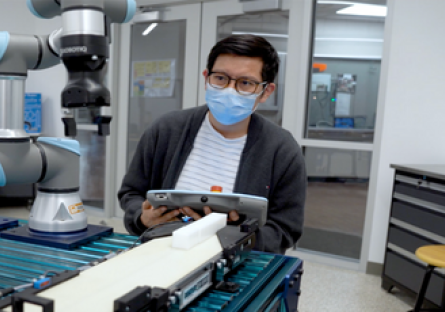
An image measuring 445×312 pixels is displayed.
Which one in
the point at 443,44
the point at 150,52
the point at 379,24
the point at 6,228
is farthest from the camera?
the point at 150,52

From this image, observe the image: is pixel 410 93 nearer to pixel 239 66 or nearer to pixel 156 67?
pixel 239 66

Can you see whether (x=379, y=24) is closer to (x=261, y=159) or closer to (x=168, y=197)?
(x=261, y=159)

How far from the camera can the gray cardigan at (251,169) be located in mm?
1213

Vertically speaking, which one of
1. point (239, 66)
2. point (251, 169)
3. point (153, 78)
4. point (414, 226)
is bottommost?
point (414, 226)

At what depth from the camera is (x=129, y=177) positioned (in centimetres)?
133

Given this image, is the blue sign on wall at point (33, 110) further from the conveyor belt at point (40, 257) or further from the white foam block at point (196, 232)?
the white foam block at point (196, 232)

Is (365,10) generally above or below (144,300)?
above

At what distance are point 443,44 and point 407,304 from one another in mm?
1649

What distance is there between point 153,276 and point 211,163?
0.73m

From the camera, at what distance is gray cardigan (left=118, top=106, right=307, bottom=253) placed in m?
1.21

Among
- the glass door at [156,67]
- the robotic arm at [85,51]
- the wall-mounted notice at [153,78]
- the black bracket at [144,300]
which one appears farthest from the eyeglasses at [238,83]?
the wall-mounted notice at [153,78]

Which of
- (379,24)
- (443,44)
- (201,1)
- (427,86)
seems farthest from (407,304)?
(201,1)

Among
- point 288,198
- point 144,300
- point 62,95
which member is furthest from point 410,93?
point 144,300

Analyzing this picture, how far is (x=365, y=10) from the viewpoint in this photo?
284 cm
